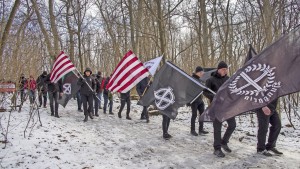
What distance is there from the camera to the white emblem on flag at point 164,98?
7989 millimetres

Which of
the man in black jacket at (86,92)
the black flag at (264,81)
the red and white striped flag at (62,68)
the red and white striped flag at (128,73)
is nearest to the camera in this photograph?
the black flag at (264,81)

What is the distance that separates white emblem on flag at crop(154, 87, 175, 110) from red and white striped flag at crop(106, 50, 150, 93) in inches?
58.8

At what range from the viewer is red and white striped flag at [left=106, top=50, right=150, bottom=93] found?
31.3ft

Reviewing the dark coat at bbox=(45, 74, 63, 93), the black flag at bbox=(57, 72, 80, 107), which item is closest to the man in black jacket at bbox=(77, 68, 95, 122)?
the black flag at bbox=(57, 72, 80, 107)

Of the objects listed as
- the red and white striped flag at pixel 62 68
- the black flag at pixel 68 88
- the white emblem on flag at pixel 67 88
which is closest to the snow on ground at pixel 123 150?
the red and white striped flag at pixel 62 68

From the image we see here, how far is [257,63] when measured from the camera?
19.6 feet

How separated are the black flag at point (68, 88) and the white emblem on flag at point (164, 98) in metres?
5.44

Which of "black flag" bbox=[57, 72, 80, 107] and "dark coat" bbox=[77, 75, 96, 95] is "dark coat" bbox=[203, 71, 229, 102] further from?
"black flag" bbox=[57, 72, 80, 107]

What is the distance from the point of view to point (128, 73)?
9.77 metres

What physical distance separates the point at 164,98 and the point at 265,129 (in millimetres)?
2454

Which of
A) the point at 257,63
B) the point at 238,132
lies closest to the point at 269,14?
the point at 238,132

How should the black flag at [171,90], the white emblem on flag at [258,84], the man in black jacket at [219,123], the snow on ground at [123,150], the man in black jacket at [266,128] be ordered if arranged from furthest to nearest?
1. the black flag at [171,90]
2. the man in black jacket at [219,123]
3. the man in black jacket at [266,128]
4. the snow on ground at [123,150]
5. the white emblem on flag at [258,84]

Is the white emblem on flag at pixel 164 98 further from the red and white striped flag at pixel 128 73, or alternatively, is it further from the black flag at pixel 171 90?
the red and white striped flag at pixel 128 73

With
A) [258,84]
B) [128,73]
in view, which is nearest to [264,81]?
[258,84]
